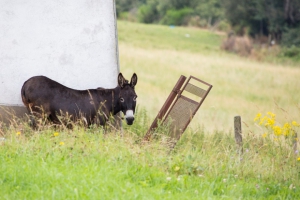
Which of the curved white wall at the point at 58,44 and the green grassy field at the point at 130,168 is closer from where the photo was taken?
the green grassy field at the point at 130,168

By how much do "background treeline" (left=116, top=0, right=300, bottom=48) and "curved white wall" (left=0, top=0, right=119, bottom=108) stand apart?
38.1 m

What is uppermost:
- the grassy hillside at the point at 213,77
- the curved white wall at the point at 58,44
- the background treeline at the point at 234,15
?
the curved white wall at the point at 58,44

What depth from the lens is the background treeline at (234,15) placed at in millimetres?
50219

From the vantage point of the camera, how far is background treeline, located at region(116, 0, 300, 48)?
50219 millimetres

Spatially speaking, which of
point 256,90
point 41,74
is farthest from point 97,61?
point 256,90

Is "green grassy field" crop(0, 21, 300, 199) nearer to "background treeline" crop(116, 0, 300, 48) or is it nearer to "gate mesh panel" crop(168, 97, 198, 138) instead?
"gate mesh panel" crop(168, 97, 198, 138)

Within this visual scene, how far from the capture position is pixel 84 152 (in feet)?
26.5

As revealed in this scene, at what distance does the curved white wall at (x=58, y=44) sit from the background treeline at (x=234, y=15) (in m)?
38.1

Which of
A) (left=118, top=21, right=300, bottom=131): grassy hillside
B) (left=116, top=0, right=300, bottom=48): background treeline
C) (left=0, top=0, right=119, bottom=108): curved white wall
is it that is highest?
(left=0, top=0, right=119, bottom=108): curved white wall

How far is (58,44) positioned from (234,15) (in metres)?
45.1

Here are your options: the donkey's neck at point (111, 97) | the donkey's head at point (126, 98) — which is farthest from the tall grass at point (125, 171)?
the donkey's neck at point (111, 97)

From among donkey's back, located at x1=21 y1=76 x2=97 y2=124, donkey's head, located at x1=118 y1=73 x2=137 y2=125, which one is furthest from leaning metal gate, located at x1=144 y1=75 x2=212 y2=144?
donkey's back, located at x1=21 y1=76 x2=97 y2=124

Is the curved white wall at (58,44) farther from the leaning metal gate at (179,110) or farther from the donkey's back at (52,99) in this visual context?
the leaning metal gate at (179,110)

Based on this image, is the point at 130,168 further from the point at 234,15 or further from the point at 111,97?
the point at 234,15
